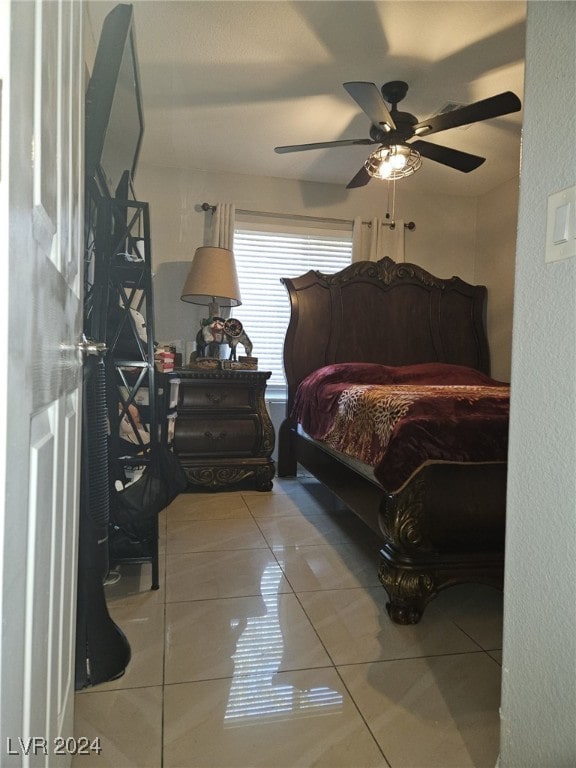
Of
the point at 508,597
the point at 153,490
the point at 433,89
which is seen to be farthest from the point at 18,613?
the point at 433,89

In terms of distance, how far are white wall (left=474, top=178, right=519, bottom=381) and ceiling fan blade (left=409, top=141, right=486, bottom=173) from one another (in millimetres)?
1276

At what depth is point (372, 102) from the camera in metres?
2.15

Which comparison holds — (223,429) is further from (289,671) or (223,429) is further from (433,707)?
(433,707)

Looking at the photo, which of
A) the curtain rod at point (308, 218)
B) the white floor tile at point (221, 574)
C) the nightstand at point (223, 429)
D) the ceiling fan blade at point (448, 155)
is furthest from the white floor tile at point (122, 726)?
the curtain rod at point (308, 218)

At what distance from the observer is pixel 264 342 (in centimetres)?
396

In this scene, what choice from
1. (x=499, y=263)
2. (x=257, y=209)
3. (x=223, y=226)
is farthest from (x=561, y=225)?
(x=499, y=263)

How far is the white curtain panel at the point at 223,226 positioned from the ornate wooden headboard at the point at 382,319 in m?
0.56

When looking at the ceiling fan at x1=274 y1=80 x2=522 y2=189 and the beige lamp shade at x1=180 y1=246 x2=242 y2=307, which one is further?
the beige lamp shade at x1=180 y1=246 x2=242 y2=307

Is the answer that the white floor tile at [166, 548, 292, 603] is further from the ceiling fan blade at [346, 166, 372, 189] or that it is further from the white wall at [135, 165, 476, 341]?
the ceiling fan blade at [346, 166, 372, 189]

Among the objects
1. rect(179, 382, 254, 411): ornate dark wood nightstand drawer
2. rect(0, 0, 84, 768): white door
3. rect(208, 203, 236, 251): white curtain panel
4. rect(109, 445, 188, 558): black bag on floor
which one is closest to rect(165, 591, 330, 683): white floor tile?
rect(109, 445, 188, 558): black bag on floor

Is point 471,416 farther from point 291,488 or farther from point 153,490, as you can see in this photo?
point 291,488

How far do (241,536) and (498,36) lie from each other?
2.74 m

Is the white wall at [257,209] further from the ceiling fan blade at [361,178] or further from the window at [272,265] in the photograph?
the ceiling fan blade at [361,178]

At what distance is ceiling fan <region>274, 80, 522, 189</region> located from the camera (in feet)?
6.92
